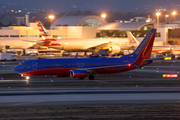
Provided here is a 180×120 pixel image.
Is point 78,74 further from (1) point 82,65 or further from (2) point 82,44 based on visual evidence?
(2) point 82,44

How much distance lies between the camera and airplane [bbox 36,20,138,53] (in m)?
99.1

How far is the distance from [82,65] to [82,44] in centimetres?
6220

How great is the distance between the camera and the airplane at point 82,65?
40125mm

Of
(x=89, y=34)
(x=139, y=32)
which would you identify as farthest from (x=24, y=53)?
(x=139, y=32)

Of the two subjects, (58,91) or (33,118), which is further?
(58,91)

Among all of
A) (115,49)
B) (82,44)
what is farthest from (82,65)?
(82,44)

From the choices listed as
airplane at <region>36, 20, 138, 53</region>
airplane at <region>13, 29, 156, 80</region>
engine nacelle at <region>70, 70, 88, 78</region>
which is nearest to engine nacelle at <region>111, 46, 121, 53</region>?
airplane at <region>36, 20, 138, 53</region>

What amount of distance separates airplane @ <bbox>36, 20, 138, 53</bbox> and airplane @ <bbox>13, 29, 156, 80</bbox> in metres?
53.8

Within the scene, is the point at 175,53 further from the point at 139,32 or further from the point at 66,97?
the point at 66,97

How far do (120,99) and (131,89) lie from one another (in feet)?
19.3

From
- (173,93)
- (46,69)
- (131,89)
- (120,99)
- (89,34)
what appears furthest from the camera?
(89,34)

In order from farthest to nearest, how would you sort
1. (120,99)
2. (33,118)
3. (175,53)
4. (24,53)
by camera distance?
(24,53)
(175,53)
(120,99)
(33,118)

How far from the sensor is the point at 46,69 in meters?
40.4

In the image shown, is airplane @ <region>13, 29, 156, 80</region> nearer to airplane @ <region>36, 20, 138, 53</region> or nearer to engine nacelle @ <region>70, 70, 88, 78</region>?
engine nacelle @ <region>70, 70, 88, 78</region>
